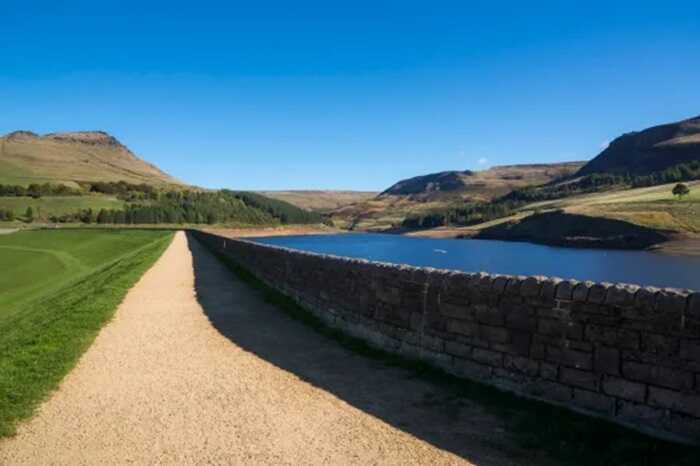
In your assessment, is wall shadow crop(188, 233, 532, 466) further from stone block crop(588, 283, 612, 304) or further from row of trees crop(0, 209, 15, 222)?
row of trees crop(0, 209, 15, 222)

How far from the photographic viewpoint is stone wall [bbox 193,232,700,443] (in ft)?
17.3

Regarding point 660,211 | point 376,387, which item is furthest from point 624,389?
point 660,211

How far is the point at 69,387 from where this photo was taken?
738 cm

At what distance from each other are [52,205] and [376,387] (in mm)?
140024

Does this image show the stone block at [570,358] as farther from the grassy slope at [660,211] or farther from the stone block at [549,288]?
the grassy slope at [660,211]

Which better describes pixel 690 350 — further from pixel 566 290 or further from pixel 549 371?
pixel 549 371

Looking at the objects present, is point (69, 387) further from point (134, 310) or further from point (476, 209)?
point (476, 209)

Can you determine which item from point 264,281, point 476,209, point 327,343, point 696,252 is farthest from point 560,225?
point 327,343

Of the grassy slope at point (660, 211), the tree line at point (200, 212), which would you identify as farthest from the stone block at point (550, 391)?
the tree line at point (200, 212)

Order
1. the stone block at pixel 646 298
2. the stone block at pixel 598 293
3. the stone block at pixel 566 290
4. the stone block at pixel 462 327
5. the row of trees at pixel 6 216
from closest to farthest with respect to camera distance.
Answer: the stone block at pixel 646 298 < the stone block at pixel 598 293 < the stone block at pixel 566 290 < the stone block at pixel 462 327 < the row of trees at pixel 6 216

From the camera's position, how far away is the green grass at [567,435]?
4.92m

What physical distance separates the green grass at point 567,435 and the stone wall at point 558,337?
0.56 feet

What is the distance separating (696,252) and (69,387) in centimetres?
7468

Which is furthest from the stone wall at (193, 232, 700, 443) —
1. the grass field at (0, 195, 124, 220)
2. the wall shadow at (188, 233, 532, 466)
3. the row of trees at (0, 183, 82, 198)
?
the row of trees at (0, 183, 82, 198)
